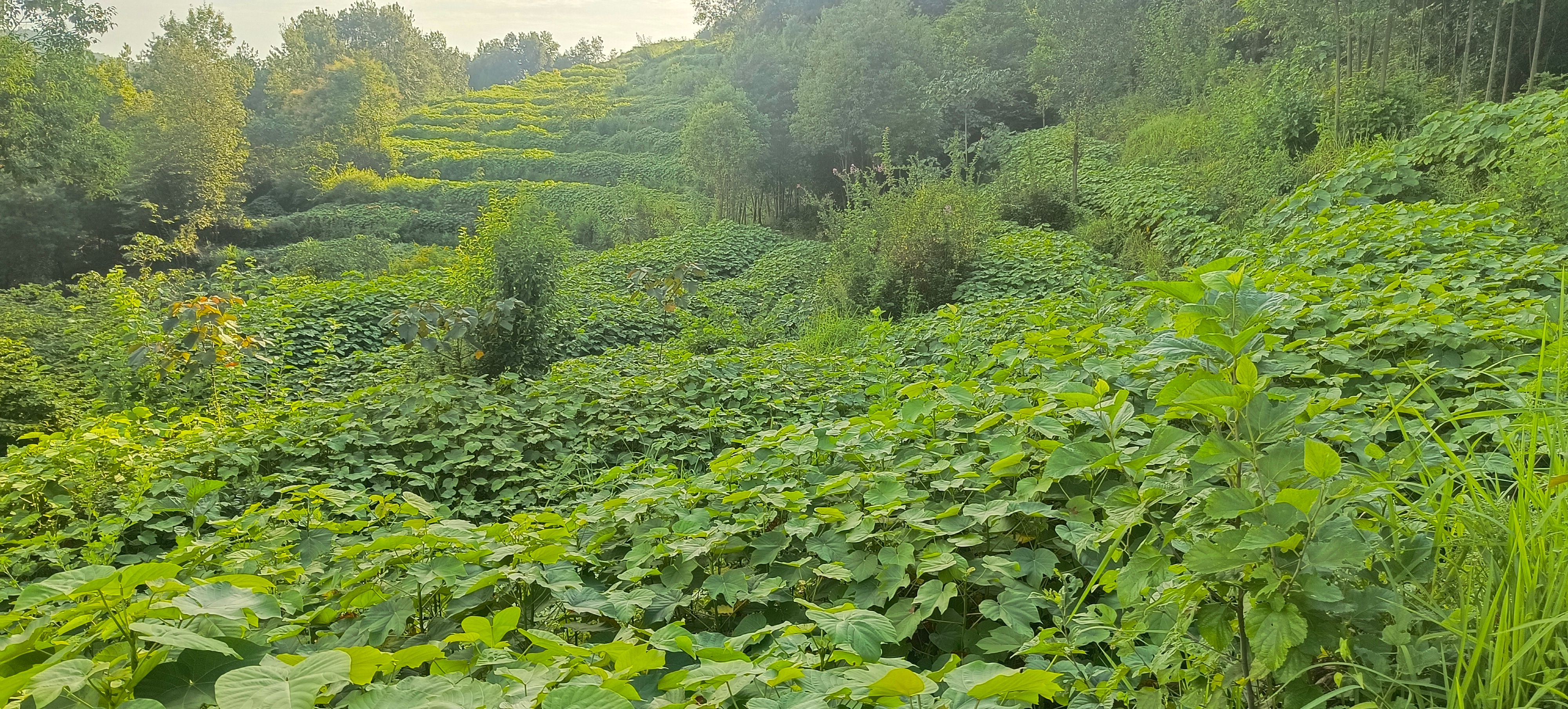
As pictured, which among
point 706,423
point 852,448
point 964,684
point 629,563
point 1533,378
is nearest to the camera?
point 964,684

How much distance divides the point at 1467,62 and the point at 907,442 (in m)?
11.5

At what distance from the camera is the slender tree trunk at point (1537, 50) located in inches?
326

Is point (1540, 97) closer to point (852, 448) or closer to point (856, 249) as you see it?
point (856, 249)

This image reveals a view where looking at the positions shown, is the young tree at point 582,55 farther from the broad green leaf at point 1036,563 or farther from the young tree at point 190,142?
the broad green leaf at point 1036,563

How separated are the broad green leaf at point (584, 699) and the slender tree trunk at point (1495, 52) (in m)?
11.8

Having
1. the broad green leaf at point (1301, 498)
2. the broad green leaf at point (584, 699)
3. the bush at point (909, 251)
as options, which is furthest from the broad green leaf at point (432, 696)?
the bush at point (909, 251)

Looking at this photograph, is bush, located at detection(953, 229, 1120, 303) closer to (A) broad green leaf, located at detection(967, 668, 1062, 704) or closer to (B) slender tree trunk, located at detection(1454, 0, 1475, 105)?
(B) slender tree trunk, located at detection(1454, 0, 1475, 105)

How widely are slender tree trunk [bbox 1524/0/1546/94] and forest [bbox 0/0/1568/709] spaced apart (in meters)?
0.27

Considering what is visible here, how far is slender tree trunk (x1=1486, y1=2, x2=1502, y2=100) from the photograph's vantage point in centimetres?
876

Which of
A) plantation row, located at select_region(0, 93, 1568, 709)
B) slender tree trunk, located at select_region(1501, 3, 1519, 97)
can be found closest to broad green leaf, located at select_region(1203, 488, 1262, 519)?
plantation row, located at select_region(0, 93, 1568, 709)

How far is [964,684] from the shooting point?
3.27ft

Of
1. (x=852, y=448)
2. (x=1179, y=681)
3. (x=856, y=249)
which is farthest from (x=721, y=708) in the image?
(x=856, y=249)

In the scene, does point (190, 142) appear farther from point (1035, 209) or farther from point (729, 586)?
point (729, 586)

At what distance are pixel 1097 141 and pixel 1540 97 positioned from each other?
987cm
